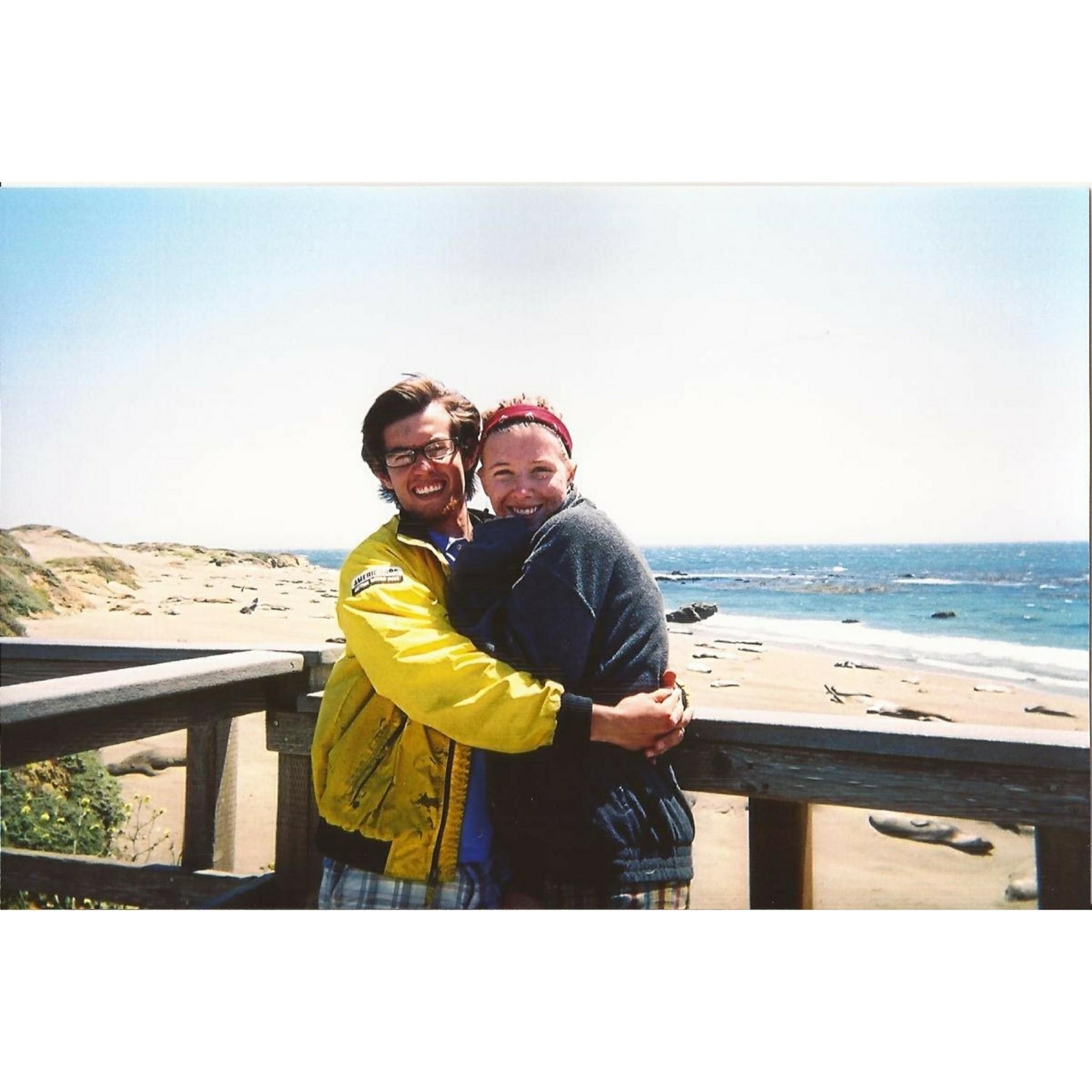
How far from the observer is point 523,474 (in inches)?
88.0

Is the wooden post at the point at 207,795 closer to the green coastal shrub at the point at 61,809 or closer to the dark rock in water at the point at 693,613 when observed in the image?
the green coastal shrub at the point at 61,809

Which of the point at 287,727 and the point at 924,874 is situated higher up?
the point at 287,727

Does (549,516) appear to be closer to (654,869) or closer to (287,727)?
(654,869)

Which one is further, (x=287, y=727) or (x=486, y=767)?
(x=287, y=727)

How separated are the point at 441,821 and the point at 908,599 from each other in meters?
1.58

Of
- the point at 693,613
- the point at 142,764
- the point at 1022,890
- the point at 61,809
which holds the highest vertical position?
the point at 693,613

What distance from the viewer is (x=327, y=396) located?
2.75 metres

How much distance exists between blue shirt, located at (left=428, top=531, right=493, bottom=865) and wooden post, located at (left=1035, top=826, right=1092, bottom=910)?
1.35 m

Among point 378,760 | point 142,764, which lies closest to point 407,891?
point 378,760

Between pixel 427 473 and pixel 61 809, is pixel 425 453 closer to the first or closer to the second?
pixel 427 473

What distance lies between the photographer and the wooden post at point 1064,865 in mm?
2291

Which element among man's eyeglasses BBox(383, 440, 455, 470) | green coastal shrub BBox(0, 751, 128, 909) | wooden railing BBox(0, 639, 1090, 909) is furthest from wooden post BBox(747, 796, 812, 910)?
green coastal shrub BBox(0, 751, 128, 909)

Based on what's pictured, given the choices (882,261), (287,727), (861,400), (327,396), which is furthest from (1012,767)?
(327,396)

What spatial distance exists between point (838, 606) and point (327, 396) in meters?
1.63
